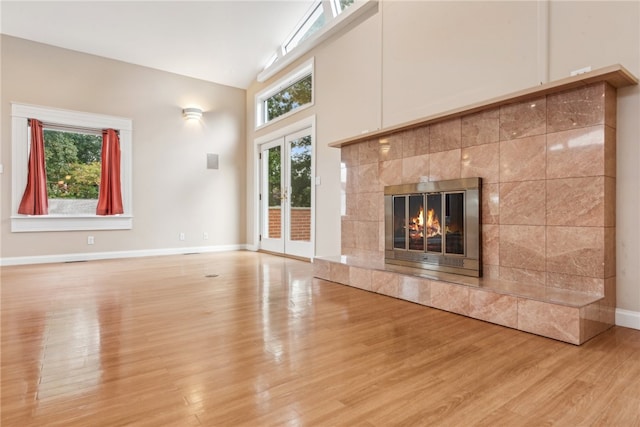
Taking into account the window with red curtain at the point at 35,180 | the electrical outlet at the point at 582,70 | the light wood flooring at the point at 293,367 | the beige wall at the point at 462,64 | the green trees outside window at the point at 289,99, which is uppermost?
the green trees outside window at the point at 289,99

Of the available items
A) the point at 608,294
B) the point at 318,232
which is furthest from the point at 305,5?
the point at 608,294

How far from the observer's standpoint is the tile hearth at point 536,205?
7.12ft

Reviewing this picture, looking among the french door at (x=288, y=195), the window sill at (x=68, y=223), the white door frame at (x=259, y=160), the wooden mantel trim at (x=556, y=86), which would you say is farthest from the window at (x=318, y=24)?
the window sill at (x=68, y=223)

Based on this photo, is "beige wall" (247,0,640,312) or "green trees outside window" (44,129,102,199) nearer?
"beige wall" (247,0,640,312)

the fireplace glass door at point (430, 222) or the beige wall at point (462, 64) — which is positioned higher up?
the beige wall at point (462, 64)

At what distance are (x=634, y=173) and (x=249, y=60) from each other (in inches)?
223

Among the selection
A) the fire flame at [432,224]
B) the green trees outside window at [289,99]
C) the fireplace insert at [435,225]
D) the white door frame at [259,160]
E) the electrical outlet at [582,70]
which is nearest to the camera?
the electrical outlet at [582,70]

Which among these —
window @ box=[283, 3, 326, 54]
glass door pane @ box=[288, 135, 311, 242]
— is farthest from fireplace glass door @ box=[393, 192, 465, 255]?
window @ box=[283, 3, 326, 54]

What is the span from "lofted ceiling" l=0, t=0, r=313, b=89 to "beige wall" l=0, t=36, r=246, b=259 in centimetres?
23

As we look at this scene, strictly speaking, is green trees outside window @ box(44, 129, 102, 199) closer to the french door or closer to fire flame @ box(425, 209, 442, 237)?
the french door

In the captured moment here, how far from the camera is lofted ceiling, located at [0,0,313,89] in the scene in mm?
4582

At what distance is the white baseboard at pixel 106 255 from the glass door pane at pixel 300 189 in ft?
5.67

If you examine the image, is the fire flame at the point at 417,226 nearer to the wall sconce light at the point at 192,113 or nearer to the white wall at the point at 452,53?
the white wall at the point at 452,53

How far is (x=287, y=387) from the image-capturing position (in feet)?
4.75
